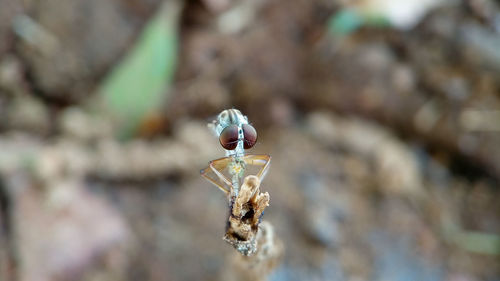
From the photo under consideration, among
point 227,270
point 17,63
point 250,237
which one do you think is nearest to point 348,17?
point 227,270

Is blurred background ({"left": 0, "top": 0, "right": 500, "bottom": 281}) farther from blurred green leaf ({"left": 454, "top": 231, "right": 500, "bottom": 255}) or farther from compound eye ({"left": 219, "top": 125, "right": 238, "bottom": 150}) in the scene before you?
compound eye ({"left": 219, "top": 125, "right": 238, "bottom": 150})

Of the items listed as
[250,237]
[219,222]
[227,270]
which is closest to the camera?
[250,237]

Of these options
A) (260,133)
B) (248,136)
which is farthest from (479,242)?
(248,136)

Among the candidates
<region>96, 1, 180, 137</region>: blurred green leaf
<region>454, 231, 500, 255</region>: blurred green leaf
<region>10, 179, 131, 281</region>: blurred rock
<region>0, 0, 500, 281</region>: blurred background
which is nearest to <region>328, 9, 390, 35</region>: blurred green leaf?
<region>0, 0, 500, 281</region>: blurred background

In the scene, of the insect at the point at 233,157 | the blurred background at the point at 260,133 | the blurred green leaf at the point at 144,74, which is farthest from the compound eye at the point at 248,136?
the blurred green leaf at the point at 144,74

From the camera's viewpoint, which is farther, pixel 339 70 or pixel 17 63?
pixel 339 70

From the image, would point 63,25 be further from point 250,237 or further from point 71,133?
point 250,237

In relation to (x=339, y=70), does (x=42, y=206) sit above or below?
below
